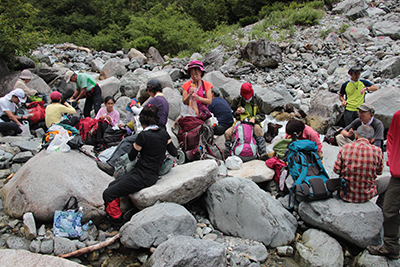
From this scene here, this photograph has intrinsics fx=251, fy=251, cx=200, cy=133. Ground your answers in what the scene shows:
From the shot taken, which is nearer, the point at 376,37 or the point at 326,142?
the point at 326,142

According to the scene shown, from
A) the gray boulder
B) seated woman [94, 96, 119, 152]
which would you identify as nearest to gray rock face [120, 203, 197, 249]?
seated woman [94, 96, 119, 152]

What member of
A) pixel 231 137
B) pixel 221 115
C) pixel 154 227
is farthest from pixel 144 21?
pixel 154 227

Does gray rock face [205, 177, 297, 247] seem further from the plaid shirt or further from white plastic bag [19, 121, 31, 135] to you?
white plastic bag [19, 121, 31, 135]

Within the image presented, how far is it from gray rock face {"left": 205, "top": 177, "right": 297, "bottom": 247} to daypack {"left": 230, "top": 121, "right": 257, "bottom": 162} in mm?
1119

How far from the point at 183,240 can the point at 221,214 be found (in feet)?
3.65

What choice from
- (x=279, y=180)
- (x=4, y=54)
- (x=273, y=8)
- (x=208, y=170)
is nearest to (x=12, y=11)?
(x=4, y=54)

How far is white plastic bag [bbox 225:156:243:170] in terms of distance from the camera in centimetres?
487

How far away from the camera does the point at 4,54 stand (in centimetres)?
982

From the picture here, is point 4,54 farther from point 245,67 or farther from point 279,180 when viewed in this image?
point 279,180

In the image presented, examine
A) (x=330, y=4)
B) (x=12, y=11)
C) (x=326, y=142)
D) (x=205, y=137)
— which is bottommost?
(x=326, y=142)

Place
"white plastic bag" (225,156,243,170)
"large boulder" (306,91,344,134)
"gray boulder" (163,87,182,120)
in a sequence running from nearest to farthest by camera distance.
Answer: "white plastic bag" (225,156,243,170)
"large boulder" (306,91,344,134)
"gray boulder" (163,87,182,120)

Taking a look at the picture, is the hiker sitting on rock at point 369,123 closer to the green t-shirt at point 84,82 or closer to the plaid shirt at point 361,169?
the plaid shirt at point 361,169

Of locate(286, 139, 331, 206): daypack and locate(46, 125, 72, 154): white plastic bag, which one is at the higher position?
locate(46, 125, 72, 154): white plastic bag

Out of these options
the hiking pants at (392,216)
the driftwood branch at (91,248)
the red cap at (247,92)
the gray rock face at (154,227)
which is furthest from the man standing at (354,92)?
the driftwood branch at (91,248)
